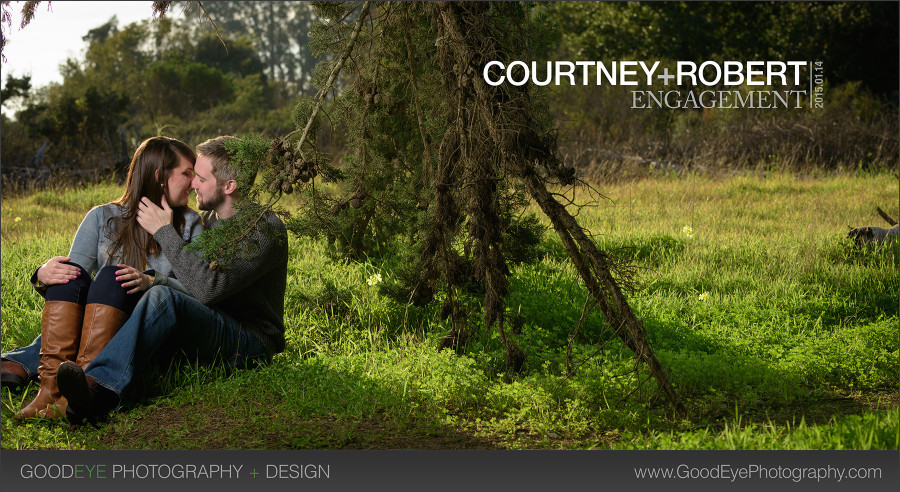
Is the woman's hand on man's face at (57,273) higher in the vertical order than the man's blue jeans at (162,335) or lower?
higher

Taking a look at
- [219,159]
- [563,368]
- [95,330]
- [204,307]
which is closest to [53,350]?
[95,330]

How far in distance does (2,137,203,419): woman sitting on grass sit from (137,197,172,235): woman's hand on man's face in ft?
0.26

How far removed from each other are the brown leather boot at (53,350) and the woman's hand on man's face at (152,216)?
50 centimetres

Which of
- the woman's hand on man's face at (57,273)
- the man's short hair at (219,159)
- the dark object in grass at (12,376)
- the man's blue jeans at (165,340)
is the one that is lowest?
the dark object in grass at (12,376)

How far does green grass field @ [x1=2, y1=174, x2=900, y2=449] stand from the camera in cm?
369

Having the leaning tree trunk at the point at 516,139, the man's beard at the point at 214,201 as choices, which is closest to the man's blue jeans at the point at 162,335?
the man's beard at the point at 214,201

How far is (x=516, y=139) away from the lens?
3.84 meters

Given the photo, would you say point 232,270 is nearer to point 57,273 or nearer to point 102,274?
point 102,274

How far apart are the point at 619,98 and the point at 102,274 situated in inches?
543

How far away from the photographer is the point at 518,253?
4.88 metres

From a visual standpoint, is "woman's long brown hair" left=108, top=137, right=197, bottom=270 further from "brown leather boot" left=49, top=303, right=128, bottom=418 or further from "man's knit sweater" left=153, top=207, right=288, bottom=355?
"brown leather boot" left=49, top=303, right=128, bottom=418

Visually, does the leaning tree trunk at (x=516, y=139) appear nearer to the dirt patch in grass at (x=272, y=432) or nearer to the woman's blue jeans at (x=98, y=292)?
the dirt patch in grass at (x=272, y=432)

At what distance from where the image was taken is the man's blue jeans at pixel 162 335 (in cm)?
370

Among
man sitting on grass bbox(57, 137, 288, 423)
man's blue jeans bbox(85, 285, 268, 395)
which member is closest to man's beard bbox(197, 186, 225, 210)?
man sitting on grass bbox(57, 137, 288, 423)
